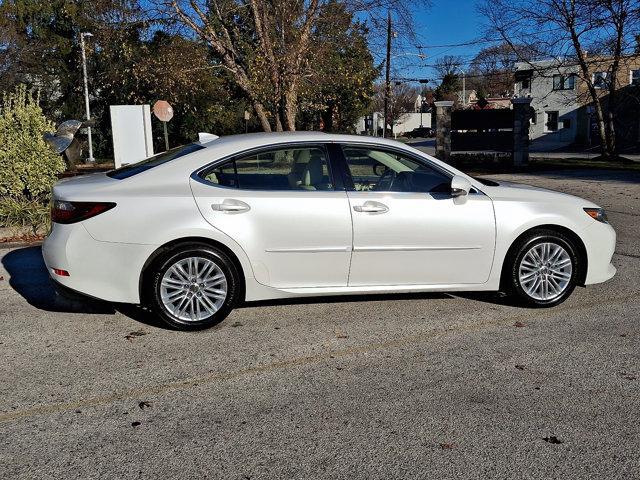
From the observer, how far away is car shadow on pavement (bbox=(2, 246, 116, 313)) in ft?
19.3

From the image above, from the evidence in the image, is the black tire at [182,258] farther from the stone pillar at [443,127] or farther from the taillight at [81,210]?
the stone pillar at [443,127]

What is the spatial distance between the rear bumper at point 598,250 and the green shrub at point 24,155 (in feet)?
25.9

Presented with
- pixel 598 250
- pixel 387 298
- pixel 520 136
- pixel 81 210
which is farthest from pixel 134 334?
pixel 520 136

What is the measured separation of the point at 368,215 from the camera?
17.5 feet

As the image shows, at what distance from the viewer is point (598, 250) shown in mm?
5852

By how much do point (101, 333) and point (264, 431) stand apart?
2.22m

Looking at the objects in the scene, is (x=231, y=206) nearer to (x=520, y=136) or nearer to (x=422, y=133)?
(x=520, y=136)

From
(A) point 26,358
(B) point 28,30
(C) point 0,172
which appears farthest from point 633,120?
(A) point 26,358

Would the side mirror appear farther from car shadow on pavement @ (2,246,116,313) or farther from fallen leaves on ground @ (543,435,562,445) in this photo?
car shadow on pavement @ (2,246,116,313)

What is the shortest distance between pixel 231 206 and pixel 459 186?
1.86m

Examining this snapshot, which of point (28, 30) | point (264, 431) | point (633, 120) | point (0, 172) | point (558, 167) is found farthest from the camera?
point (633, 120)

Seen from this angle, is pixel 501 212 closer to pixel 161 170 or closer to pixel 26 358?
pixel 161 170

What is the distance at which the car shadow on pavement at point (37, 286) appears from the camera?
5895 mm

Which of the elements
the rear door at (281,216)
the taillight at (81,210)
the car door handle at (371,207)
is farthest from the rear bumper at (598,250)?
the taillight at (81,210)
